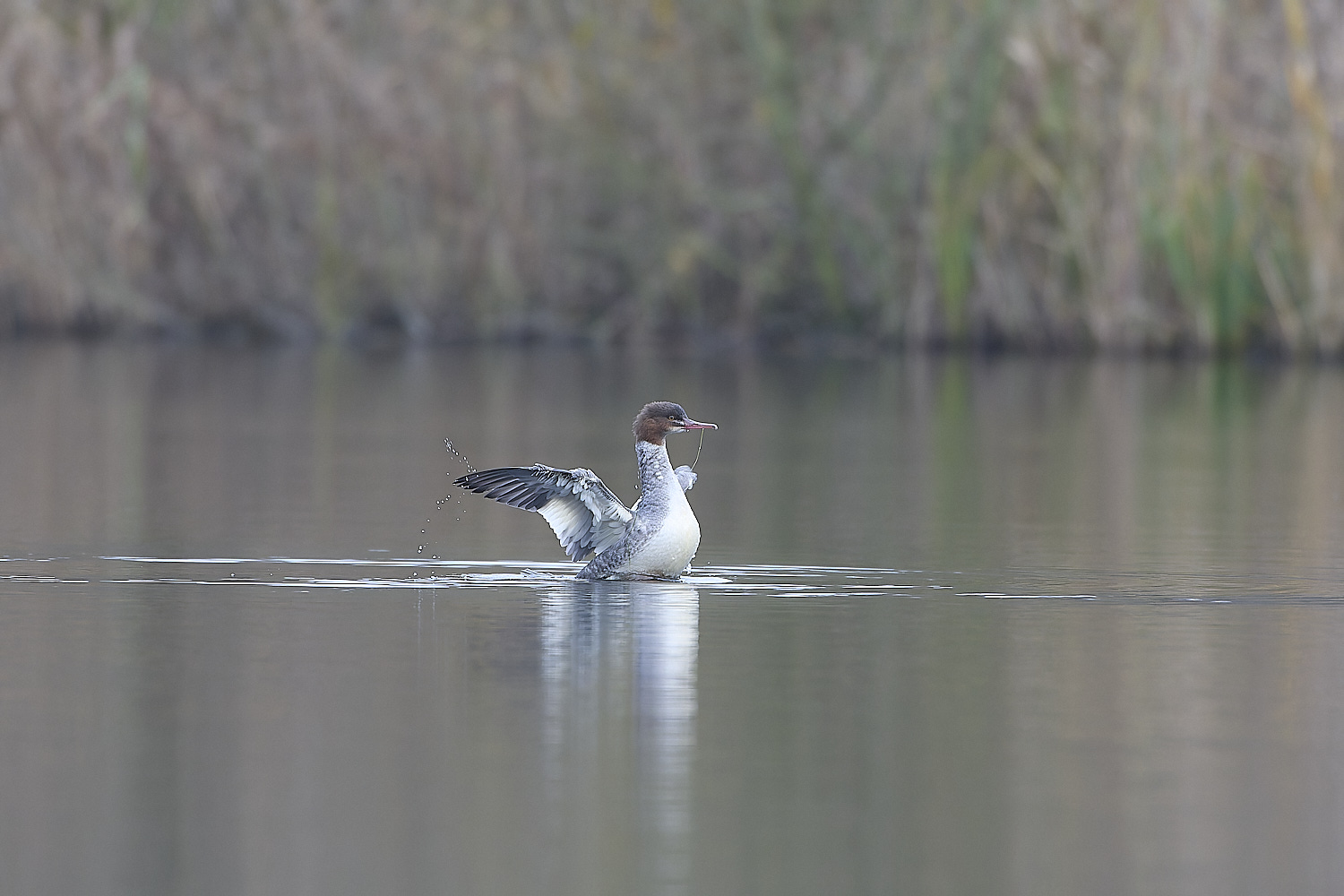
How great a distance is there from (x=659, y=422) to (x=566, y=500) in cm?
38

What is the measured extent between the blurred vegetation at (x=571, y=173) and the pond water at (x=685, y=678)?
9287 millimetres

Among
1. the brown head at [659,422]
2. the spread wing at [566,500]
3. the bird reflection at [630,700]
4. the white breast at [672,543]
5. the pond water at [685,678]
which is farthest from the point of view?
the brown head at [659,422]

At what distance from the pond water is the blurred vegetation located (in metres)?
9.29

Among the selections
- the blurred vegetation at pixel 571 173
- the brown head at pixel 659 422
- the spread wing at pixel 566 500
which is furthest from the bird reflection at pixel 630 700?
the blurred vegetation at pixel 571 173

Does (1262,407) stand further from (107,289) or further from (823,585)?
(107,289)

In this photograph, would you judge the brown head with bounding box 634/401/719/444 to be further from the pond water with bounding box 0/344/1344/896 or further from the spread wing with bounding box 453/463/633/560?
the pond water with bounding box 0/344/1344/896

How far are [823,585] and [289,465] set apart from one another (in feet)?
16.2

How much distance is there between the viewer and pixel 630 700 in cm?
600

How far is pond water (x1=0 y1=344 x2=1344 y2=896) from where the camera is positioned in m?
4.56

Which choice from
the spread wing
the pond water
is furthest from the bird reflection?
the spread wing

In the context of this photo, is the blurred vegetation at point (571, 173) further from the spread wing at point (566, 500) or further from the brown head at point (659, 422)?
the spread wing at point (566, 500)

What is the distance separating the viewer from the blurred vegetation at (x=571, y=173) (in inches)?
885

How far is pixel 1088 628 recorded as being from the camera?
7.25 metres

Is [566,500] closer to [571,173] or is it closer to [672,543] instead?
[672,543]
